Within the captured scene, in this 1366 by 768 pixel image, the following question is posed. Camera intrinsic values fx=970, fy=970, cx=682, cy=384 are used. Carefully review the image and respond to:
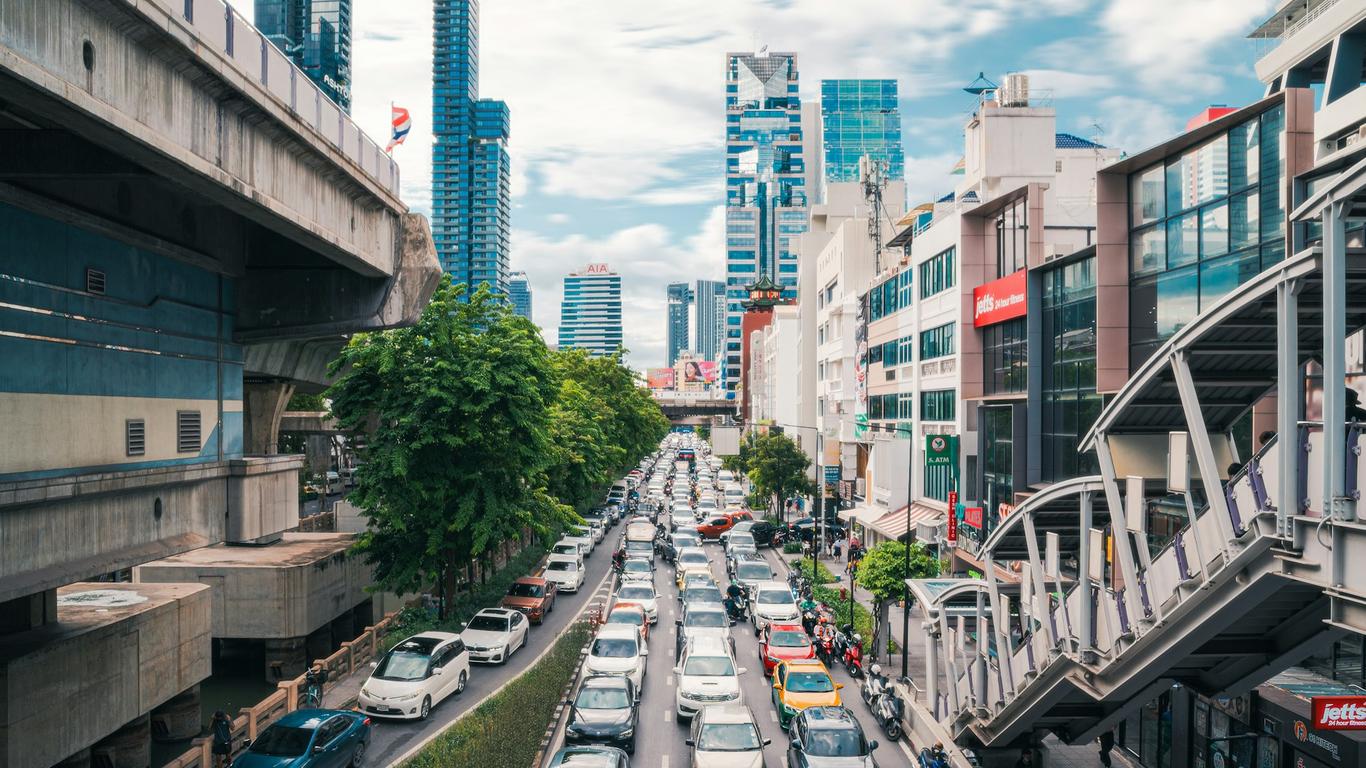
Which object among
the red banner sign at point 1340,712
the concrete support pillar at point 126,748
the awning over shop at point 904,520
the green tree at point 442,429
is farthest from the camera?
the awning over shop at point 904,520

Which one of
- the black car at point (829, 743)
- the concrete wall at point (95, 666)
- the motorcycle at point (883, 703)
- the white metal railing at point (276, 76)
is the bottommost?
the motorcycle at point (883, 703)

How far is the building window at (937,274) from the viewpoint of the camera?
122 ft

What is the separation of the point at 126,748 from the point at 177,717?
3.15m

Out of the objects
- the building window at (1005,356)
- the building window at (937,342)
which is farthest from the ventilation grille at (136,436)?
the building window at (937,342)

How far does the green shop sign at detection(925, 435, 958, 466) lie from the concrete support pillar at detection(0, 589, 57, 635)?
2796 cm

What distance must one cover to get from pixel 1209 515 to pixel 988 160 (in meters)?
29.7

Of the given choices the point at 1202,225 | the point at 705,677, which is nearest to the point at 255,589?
the point at 705,677

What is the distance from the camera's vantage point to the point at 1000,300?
32500 millimetres

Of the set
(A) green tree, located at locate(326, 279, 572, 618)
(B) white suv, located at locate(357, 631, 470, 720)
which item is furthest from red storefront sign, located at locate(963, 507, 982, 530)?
(B) white suv, located at locate(357, 631, 470, 720)

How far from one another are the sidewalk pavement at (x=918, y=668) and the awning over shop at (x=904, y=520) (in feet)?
9.12

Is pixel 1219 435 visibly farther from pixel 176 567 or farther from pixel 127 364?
pixel 176 567

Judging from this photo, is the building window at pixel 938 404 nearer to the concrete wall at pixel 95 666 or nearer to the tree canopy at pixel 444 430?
the tree canopy at pixel 444 430

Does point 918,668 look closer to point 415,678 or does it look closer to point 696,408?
point 415,678

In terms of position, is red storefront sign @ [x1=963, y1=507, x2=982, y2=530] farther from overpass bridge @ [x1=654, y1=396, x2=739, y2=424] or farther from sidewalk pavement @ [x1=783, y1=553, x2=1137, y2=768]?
overpass bridge @ [x1=654, y1=396, x2=739, y2=424]
